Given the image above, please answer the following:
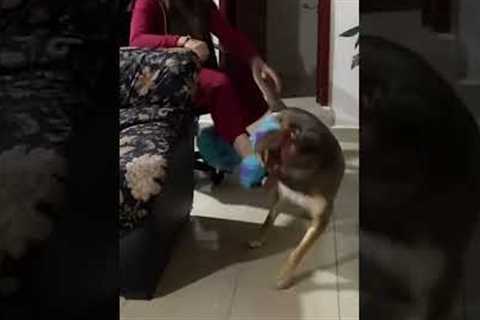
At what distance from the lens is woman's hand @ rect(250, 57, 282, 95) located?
114cm

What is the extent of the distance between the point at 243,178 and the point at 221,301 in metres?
0.23

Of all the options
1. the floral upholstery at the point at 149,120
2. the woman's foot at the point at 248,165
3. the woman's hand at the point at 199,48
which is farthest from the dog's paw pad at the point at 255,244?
the woman's hand at the point at 199,48

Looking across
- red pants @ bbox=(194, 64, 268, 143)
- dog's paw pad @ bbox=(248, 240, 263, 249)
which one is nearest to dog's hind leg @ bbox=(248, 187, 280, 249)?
dog's paw pad @ bbox=(248, 240, 263, 249)

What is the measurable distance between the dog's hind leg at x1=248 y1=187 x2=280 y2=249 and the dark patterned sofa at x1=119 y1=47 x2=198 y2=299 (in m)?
0.20

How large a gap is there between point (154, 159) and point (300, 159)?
350 millimetres

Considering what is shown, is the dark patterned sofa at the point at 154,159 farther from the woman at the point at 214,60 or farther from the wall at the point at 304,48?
the wall at the point at 304,48

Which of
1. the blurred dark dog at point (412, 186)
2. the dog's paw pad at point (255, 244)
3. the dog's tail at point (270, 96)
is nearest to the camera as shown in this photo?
the blurred dark dog at point (412, 186)

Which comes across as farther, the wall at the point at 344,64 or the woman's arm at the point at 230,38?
the woman's arm at the point at 230,38

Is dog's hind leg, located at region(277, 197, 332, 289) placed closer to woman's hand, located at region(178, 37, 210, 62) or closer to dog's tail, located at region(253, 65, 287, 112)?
dog's tail, located at region(253, 65, 287, 112)

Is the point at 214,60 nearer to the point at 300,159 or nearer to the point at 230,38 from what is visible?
the point at 230,38

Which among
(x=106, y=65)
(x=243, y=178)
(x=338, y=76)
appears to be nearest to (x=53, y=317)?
(x=106, y=65)

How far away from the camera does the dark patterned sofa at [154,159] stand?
1260 millimetres

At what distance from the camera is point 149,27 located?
1129 mm

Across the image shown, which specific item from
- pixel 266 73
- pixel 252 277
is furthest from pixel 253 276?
pixel 266 73
